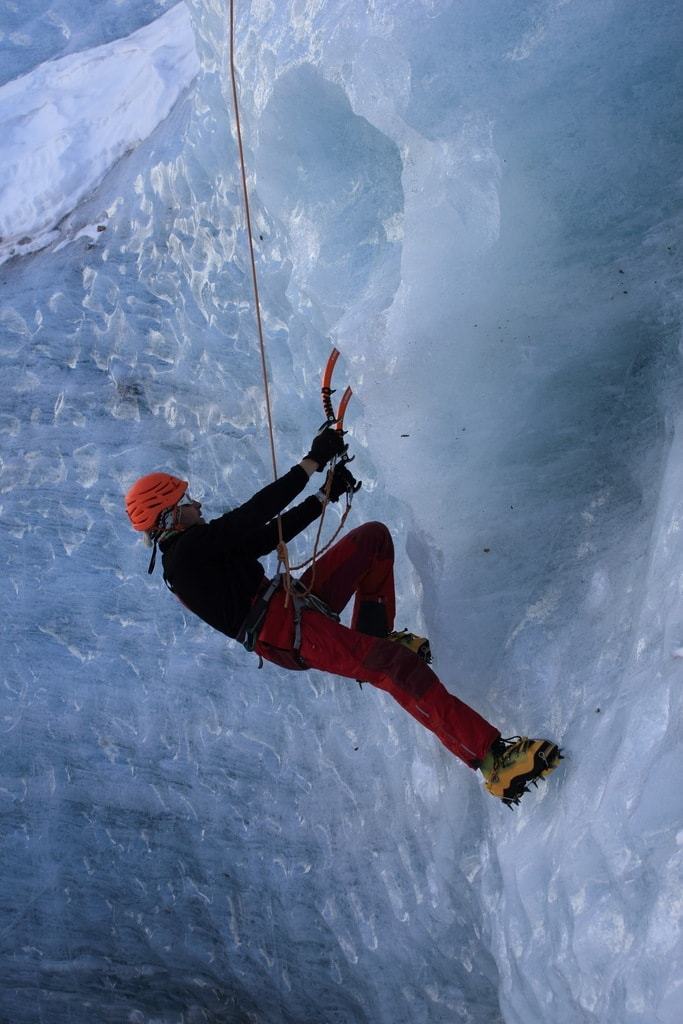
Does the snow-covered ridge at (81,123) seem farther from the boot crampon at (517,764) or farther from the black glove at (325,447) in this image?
the boot crampon at (517,764)

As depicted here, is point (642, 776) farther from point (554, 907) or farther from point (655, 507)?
point (655, 507)

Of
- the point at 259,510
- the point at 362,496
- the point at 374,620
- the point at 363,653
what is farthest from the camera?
the point at 362,496

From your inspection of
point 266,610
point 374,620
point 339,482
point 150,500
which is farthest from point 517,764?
point 150,500

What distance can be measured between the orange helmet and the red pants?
39 centimetres

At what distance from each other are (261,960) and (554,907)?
1.84 metres

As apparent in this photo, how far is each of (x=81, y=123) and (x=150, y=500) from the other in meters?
2.69

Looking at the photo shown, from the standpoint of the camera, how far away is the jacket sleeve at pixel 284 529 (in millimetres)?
2830

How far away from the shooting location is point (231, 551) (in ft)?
9.29

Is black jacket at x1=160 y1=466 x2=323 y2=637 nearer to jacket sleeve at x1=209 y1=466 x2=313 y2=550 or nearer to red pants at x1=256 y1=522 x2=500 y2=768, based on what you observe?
jacket sleeve at x1=209 y1=466 x2=313 y2=550

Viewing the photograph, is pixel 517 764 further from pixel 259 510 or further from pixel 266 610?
pixel 259 510

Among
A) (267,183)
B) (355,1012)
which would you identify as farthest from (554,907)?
(267,183)

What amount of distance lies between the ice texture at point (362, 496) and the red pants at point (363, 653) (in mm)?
241

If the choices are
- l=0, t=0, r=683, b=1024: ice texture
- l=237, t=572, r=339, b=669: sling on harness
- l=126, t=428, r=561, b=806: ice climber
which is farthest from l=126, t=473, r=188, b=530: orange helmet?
l=0, t=0, r=683, b=1024: ice texture

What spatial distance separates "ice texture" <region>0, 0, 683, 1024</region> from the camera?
106 inches
